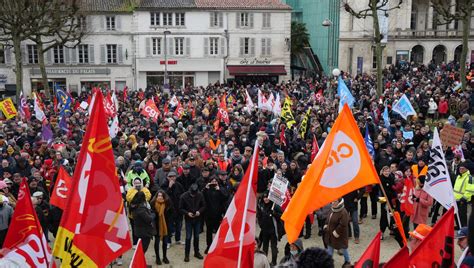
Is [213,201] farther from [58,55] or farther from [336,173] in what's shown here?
[58,55]

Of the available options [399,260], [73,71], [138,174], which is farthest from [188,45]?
[399,260]

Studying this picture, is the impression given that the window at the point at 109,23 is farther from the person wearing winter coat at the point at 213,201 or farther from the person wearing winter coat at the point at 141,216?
the person wearing winter coat at the point at 141,216

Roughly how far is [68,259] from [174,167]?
22.9 feet

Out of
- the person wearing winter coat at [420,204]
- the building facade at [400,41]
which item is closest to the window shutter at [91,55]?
the building facade at [400,41]

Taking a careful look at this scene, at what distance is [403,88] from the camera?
2739cm

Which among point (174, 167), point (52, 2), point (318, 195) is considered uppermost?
point (52, 2)

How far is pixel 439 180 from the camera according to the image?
753cm

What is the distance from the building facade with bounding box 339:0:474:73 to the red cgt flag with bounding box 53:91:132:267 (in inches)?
1850

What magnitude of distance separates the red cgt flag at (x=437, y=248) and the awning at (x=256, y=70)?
3963cm

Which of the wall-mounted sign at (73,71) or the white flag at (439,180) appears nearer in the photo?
the white flag at (439,180)

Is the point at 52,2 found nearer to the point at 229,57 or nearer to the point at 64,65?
the point at 64,65

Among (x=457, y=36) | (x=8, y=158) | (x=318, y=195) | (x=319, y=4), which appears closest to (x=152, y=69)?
(x=319, y=4)

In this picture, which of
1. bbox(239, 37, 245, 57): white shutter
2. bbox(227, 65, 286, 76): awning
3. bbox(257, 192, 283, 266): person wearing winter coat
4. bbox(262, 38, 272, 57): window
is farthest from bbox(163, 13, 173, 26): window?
bbox(257, 192, 283, 266): person wearing winter coat

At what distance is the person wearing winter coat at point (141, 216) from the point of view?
8680mm
